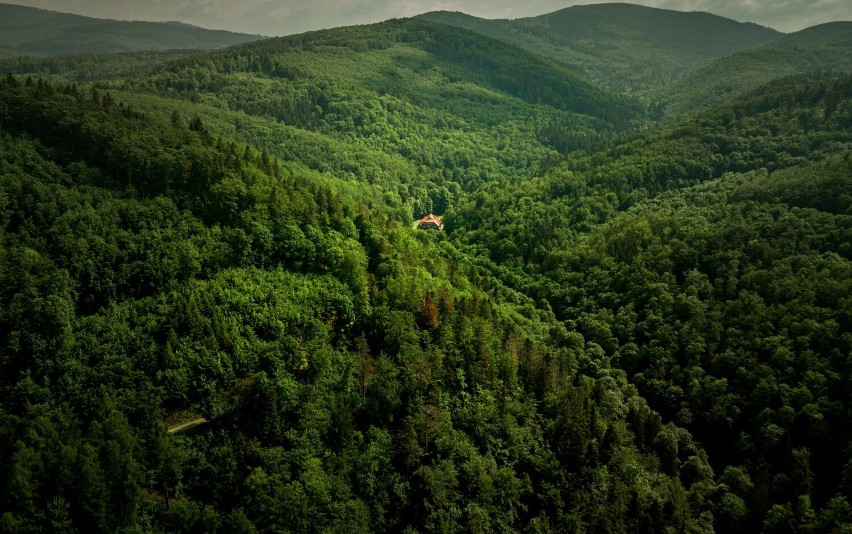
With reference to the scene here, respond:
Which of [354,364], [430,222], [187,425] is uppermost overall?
[354,364]

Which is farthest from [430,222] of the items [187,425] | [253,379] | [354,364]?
[187,425]

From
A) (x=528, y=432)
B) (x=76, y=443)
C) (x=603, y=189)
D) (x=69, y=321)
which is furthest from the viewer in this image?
(x=603, y=189)

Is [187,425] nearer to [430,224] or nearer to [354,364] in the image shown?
[354,364]

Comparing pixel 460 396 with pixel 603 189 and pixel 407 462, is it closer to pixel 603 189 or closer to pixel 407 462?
pixel 407 462

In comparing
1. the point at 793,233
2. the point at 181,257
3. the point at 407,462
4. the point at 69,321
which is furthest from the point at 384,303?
the point at 793,233

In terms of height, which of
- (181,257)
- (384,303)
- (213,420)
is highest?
(181,257)

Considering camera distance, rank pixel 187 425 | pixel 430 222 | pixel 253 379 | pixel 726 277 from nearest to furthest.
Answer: pixel 187 425, pixel 253 379, pixel 726 277, pixel 430 222

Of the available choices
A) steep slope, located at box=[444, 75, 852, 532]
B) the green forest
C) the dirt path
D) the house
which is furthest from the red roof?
the dirt path

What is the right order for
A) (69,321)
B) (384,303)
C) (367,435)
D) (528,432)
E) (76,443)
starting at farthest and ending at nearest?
1. (384,303)
2. (528,432)
3. (367,435)
4. (69,321)
5. (76,443)
